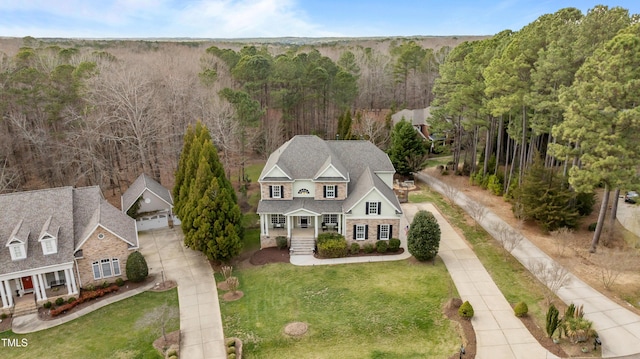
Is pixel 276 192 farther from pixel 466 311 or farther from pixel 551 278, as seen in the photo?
pixel 551 278

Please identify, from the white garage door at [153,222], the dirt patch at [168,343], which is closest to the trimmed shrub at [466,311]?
the dirt patch at [168,343]

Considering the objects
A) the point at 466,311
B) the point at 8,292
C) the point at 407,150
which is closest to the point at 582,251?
the point at 466,311

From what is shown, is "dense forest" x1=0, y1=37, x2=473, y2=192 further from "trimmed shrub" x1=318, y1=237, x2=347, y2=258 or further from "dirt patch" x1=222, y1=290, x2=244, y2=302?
"dirt patch" x1=222, y1=290, x2=244, y2=302

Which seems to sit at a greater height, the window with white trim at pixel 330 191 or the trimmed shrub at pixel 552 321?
the window with white trim at pixel 330 191

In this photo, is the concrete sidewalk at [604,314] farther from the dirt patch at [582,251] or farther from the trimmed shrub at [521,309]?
the trimmed shrub at [521,309]

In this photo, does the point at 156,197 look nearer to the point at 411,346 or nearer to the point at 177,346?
the point at 177,346

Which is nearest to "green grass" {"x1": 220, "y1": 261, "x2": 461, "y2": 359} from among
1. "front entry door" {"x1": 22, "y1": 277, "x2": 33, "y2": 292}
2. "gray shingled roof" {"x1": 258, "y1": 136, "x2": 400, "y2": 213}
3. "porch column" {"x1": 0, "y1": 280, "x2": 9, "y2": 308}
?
"gray shingled roof" {"x1": 258, "y1": 136, "x2": 400, "y2": 213}
